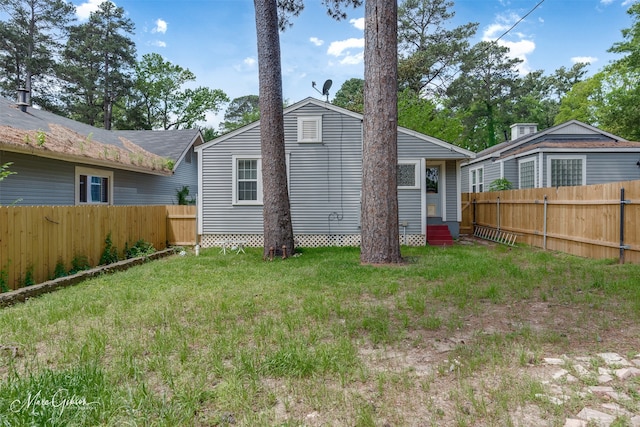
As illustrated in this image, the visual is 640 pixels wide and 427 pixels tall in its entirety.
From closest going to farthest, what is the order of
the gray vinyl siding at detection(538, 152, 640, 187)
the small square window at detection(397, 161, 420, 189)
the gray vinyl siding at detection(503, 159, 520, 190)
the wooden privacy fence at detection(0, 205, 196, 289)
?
the wooden privacy fence at detection(0, 205, 196, 289) → the small square window at detection(397, 161, 420, 189) → the gray vinyl siding at detection(538, 152, 640, 187) → the gray vinyl siding at detection(503, 159, 520, 190)

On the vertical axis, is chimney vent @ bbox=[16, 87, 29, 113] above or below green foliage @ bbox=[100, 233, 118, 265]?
above

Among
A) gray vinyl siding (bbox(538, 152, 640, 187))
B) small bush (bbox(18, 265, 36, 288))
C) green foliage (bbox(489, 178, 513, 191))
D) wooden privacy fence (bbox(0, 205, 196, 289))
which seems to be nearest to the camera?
wooden privacy fence (bbox(0, 205, 196, 289))

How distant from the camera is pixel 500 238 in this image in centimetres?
1198

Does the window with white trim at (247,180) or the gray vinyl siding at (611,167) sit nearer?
the window with white trim at (247,180)

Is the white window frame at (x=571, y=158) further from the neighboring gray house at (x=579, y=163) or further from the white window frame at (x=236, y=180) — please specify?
the white window frame at (x=236, y=180)

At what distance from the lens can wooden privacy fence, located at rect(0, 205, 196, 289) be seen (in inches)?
219

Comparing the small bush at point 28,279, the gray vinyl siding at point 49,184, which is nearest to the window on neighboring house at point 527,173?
the gray vinyl siding at point 49,184

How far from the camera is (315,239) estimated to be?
11.1m

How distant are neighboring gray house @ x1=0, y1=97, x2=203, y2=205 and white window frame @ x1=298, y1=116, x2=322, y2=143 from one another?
5.53 m

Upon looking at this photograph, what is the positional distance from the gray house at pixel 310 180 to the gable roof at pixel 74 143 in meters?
2.83

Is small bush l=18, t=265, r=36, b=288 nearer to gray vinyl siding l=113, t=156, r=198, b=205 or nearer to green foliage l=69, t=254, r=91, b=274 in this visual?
green foliage l=69, t=254, r=91, b=274

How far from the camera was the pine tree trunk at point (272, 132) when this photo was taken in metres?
8.45

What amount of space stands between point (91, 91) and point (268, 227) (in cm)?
2502

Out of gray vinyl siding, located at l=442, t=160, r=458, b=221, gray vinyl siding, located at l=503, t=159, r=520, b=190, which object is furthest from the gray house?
gray vinyl siding, located at l=503, t=159, r=520, b=190
